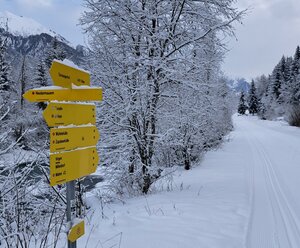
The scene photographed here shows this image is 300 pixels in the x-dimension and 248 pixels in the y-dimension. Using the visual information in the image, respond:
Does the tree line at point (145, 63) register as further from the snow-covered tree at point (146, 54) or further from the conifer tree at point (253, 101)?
the conifer tree at point (253, 101)

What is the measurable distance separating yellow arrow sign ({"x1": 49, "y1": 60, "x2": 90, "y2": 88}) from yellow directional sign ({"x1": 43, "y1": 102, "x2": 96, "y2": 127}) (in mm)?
190

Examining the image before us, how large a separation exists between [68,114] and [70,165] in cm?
43

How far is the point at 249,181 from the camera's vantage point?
9164mm

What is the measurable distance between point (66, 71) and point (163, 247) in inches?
105

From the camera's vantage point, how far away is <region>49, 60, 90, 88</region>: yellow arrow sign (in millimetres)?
2438

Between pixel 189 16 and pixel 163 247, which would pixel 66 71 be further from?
pixel 189 16

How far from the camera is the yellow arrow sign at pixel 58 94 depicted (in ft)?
8.03

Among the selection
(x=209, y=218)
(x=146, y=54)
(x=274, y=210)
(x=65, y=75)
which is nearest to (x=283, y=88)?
(x=146, y=54)

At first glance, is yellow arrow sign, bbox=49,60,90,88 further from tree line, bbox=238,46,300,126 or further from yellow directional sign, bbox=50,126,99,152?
tree line, bbox=238,46,300,126

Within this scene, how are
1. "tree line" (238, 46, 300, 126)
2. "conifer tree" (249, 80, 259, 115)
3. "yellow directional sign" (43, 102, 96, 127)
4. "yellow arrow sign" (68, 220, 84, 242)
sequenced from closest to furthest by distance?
"yellow directional sign" (43, 102, 96, 127) → "yellow arrow sign" (68, 220, 84, 242) → "tree line" (238, 46, 300, 126) → "conifer tree" (249, 80, 259, 115)

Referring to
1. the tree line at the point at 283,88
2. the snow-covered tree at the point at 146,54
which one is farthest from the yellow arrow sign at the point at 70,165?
the tree line at the point at 283,88

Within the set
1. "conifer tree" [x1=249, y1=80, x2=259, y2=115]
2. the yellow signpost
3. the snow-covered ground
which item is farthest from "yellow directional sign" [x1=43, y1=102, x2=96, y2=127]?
"conifer tree" [x1=249, y1=80, x2=259, y2=115]

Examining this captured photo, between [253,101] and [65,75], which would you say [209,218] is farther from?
[253,101]

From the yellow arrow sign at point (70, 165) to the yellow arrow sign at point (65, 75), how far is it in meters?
0.59
